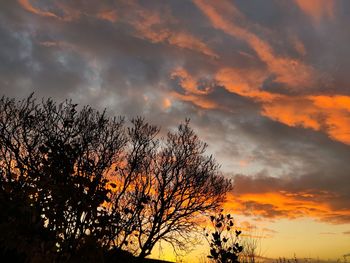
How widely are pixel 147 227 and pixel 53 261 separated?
19588mm

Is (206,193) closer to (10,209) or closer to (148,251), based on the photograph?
(148,251)

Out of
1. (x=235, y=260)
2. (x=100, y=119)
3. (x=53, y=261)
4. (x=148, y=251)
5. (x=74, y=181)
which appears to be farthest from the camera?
(x=148, y=251)

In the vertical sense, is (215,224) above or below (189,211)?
below

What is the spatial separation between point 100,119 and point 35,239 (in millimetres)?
16148

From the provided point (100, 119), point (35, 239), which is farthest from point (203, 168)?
point (35, 239)

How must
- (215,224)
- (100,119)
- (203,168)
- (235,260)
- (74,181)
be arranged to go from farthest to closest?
(203,168), (100,119), (215,224), (235,260), (74,181)

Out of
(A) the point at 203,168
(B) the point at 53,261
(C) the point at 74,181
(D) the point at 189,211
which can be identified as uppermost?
(A) the point at 203,168

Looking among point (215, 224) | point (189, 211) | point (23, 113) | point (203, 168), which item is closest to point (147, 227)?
point (189, 211)

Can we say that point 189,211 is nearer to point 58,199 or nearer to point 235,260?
point 235,260

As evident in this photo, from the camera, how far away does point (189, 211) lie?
29531 millimetres

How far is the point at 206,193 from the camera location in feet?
96.6

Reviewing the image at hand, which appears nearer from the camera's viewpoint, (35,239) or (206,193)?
(35,239)

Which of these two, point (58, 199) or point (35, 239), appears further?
point (58, 199)

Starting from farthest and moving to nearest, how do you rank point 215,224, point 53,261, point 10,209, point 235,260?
point 215,224 < point 235,260 < point 53,261 < point 10,209
